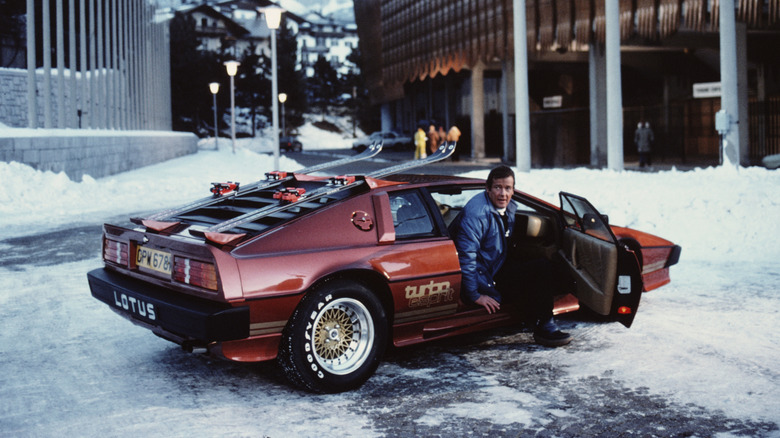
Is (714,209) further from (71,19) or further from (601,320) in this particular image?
(71,19)

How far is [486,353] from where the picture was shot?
18.5ft

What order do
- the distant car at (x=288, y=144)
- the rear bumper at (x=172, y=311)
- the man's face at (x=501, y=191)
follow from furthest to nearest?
the distant car at (x=288, y=144) → the man's face at (x=501, y=191) → the rear bumper at (x=172, y=311)

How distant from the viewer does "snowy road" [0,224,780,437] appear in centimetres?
421

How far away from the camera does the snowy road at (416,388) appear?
4207mm

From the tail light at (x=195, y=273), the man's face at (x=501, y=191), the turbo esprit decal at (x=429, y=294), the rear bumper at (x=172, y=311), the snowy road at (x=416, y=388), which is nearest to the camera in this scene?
the snowy road at (x=416, y=388)

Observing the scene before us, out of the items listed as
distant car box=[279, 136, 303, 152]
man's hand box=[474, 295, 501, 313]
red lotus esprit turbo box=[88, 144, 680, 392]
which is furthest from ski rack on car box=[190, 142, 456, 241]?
distant car box=[279, 136, 303, 152]

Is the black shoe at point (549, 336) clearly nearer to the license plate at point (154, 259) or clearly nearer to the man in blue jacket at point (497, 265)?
the man in blue jacket at point (497, 265)

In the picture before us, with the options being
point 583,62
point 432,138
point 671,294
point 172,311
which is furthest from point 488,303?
point 583,62

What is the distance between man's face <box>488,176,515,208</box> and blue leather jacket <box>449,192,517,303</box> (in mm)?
43

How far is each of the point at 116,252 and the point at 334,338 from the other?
1732mm

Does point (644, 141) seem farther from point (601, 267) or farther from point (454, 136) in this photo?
point (601, 267)

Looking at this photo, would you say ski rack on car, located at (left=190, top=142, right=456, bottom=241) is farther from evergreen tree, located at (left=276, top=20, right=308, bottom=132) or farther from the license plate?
evergreen tree, located at (left=276, top=20, right=308, bottom=132)

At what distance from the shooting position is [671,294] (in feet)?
24.4

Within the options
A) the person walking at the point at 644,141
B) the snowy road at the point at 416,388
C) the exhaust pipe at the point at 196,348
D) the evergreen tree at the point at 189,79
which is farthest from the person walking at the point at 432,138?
the evergreen tree at the point at 189,79
